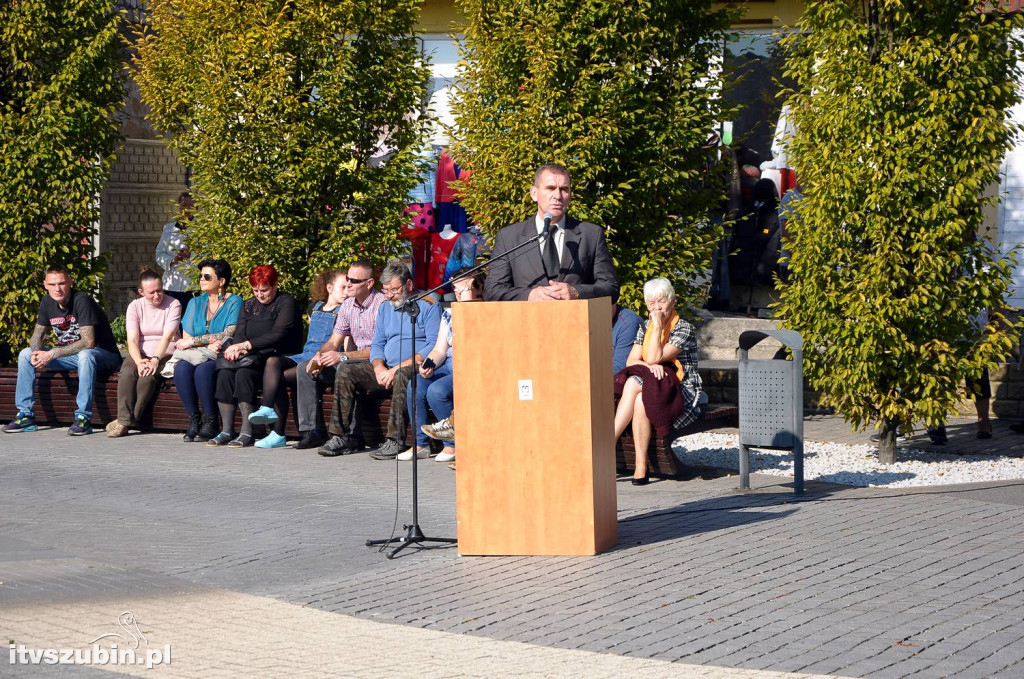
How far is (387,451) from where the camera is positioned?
1273 cm

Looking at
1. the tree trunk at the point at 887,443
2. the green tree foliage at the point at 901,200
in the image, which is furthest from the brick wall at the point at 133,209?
the tree trunk at the point at 887,443

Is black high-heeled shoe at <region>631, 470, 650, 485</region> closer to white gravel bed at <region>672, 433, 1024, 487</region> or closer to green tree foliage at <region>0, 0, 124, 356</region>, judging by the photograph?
white gravel bed at <region>672, 433, 1024, 487</region>

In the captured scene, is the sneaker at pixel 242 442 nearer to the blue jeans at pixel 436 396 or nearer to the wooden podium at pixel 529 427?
A: the blue jeans at pixel 436 396

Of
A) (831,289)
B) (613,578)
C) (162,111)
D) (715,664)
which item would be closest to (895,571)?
(613,578)

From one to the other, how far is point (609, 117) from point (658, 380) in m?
3.31

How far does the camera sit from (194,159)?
15211 millimetres

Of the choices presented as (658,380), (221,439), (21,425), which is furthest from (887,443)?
(21,425)

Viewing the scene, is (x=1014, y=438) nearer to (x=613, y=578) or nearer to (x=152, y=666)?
(x=613, y=578)

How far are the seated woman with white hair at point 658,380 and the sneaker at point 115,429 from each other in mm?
5152

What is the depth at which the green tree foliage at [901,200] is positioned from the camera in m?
11.7

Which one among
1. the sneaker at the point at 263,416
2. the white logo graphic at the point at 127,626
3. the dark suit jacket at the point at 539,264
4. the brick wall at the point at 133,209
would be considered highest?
the brick wall at the point at 133,209

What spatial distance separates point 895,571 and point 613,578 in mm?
1502

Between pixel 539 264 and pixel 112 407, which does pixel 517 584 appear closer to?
pixel 539 264

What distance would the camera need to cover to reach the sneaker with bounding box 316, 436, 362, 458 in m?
12.9
